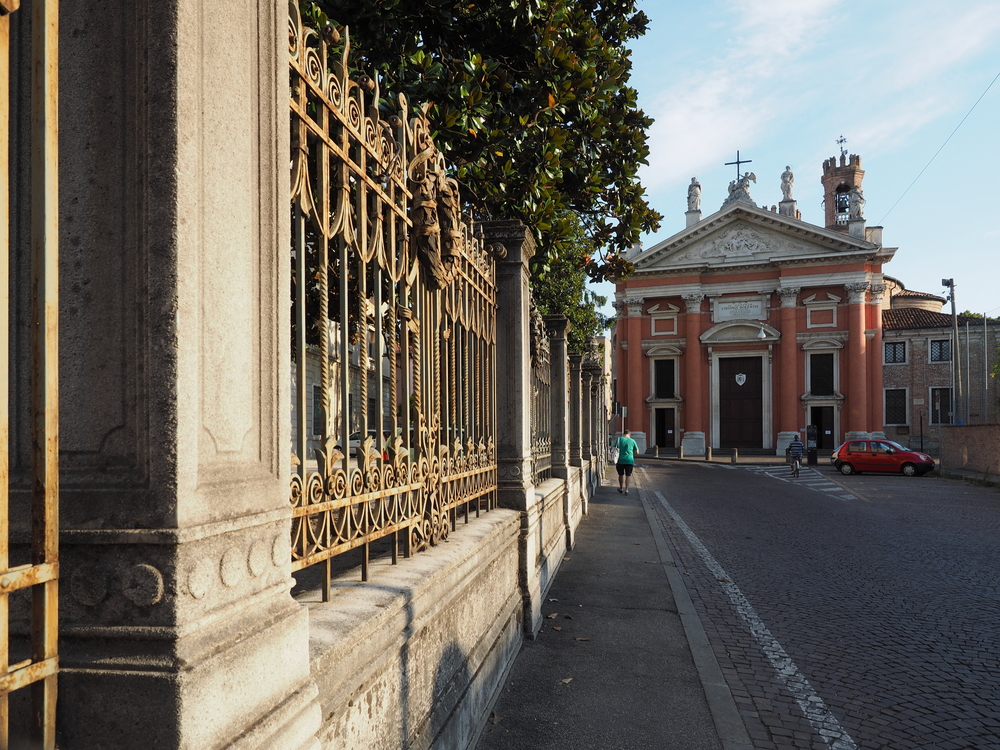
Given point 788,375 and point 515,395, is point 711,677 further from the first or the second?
point 788,375

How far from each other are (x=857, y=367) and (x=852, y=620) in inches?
1404

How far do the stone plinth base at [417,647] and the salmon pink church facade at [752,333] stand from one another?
1459 inches

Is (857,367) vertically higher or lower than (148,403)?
higher

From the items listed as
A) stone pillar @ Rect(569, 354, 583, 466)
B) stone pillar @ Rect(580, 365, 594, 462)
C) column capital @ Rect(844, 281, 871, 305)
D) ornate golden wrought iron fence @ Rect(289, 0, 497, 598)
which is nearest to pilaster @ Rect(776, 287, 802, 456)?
column capital @ Rect(844, 281, 871, 305)

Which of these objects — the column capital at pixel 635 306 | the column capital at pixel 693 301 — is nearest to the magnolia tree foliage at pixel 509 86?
the column capital at pixel 693 301

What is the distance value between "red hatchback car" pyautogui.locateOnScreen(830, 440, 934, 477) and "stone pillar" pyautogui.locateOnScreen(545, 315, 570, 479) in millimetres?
19512

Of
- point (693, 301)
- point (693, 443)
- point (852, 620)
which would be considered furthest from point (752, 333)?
point (852, 620)

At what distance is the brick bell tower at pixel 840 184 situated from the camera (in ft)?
152

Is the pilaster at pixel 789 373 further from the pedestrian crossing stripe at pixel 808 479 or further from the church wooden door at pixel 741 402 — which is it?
the pedestrian crossing stripe at pixel 808 479

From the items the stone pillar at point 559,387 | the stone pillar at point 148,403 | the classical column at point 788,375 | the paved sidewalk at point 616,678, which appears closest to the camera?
the stone pillar at point 148,403

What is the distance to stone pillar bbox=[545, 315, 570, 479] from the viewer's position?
977cm

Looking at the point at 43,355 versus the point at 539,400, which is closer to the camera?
the point at 43,355

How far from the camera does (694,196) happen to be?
1769 inches

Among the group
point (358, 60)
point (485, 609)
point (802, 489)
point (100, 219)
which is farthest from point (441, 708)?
point (802, 489)
